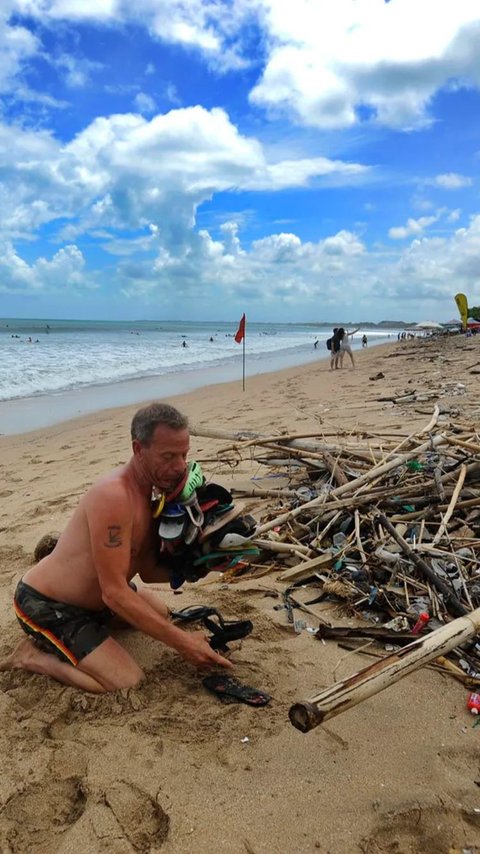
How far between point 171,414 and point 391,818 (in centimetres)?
171

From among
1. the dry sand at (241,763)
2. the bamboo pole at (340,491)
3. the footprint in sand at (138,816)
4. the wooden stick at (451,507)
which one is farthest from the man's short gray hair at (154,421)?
the wooden stick at (451,507)

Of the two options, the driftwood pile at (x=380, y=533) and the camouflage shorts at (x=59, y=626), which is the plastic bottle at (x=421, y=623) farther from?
the camouflage shorts at (x=59, y=626)

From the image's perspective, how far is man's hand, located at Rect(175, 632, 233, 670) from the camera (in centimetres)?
257

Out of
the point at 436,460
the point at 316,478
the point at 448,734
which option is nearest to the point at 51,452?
the point at 316,478

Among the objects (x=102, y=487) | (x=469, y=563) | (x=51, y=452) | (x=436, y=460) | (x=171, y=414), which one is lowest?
(x=51, y=452)

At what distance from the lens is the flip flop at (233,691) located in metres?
2.48

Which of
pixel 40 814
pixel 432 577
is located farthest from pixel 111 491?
pixel 432 577

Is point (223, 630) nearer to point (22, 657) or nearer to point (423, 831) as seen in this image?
point (22, 657)

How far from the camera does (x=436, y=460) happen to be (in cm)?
438

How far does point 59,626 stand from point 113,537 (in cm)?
65

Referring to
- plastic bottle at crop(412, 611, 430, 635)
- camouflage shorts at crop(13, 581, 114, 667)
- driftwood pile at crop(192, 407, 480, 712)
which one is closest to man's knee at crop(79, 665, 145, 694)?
camouflage shorts at crop(13, 581, 114, 667)

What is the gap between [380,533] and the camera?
3574 mm

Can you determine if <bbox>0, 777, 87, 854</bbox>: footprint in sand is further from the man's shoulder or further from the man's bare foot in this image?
the man's shoulder

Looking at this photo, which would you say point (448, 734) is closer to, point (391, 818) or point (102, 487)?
point (391, 818)
